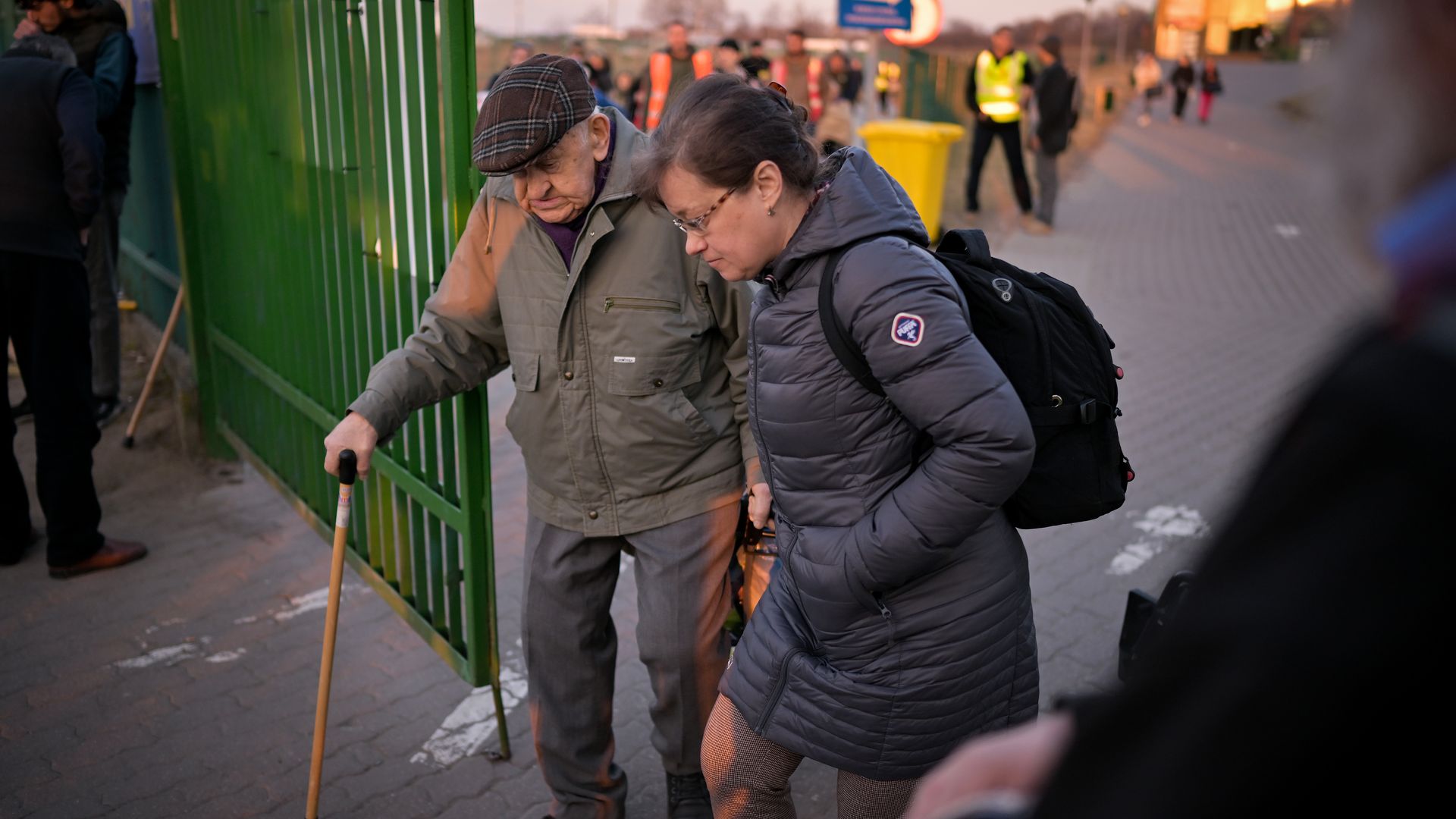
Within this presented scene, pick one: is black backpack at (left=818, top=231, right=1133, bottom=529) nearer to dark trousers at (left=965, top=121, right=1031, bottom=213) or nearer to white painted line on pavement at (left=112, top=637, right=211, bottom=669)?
white painted line on pavement at (left=112, top=637, right=211, bottom=669)

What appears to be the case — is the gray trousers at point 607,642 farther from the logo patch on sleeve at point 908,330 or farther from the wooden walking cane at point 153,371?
the wooden walking cane at point 153,371

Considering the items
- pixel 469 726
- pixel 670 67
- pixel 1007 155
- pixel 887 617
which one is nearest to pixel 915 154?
pixel 1007 155

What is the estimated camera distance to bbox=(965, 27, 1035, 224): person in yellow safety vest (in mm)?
12406

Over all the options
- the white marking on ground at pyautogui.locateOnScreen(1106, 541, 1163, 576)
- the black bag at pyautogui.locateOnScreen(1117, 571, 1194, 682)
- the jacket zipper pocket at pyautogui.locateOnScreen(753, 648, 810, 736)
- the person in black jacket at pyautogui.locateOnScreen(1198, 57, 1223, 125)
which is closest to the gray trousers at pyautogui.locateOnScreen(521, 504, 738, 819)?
the jacket zipper pocket at pyautogui.locateOnScreen(753, 648, 810, 736)

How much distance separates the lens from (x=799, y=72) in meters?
15.2

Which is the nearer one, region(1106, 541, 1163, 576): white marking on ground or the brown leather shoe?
the brown leather shoe

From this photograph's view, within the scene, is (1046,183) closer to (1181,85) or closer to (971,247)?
(971,247)

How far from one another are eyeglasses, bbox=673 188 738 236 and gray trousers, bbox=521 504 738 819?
33.3 inches

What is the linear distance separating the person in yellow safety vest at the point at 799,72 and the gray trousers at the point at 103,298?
9.33m

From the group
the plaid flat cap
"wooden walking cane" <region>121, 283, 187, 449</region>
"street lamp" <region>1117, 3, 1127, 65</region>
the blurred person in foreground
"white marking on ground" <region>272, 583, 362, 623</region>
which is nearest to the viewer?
the blurred person in foreground

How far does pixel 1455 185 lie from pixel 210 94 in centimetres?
524

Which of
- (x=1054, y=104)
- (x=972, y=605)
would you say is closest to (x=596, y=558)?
(x=972, y=605)

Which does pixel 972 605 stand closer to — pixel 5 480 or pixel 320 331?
pixel 320 331

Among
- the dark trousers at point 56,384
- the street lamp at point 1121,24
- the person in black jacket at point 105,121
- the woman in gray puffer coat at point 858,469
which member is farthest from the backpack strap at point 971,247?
the street lamp at point 1121,24
